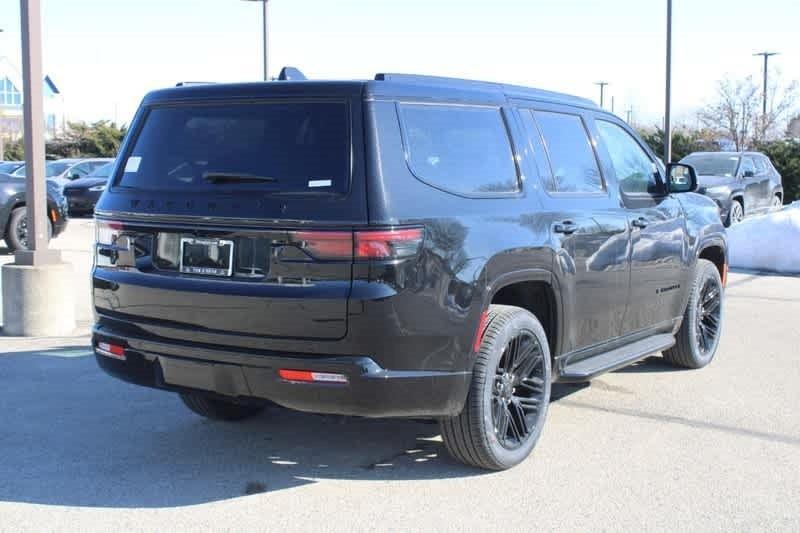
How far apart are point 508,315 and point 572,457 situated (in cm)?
93

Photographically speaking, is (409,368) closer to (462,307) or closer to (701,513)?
(462,307)

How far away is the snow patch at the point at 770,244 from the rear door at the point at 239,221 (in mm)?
10762

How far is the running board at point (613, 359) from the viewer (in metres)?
5.41

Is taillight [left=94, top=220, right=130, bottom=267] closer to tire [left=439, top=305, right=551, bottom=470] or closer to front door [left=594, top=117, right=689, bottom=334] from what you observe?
tire [left=439, top=305, right=551, bottom=470]

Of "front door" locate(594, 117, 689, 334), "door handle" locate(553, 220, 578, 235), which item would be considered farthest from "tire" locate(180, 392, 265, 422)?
"front door" locate(594, 117, 689, 334)

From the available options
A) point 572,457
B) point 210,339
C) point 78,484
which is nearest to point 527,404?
point 572,457

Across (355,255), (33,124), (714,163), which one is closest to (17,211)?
(33,124)

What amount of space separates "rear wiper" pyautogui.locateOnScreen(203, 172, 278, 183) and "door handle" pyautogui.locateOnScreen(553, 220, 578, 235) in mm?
1659

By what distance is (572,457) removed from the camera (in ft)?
16.9

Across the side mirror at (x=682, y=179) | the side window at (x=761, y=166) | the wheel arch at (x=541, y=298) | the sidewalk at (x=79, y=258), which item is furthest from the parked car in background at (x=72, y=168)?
the wheel arch at (x=541, y=298)

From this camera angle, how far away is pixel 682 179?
684 centimetres

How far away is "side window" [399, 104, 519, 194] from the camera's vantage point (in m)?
4.48

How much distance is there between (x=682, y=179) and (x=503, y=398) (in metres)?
2.79

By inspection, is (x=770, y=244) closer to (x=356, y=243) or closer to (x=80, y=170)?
(x=356, y=243)
